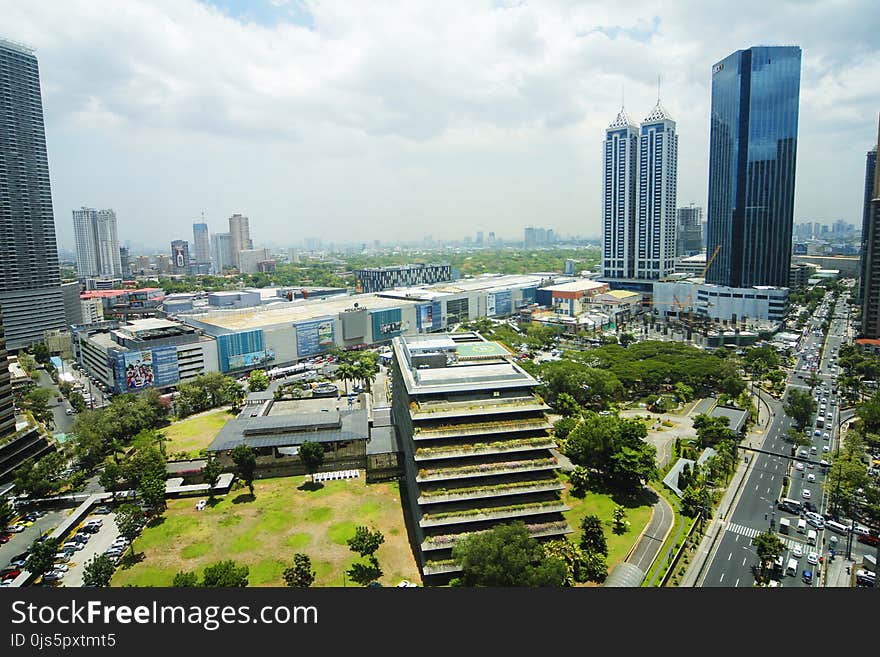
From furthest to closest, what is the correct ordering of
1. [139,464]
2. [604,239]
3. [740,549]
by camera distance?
1. [604,239]
2. [139,464]
3. [740,549]

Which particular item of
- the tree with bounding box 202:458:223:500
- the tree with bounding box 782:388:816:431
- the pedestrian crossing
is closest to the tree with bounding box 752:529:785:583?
the pedestrian crossing

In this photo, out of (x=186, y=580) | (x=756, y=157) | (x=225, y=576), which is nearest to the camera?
(x=225, y=576)

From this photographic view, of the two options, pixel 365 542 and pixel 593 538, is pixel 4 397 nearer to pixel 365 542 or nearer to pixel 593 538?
pixel 365 542

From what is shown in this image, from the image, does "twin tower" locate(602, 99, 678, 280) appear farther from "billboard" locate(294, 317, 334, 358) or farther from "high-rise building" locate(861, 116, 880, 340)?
"billboard" locate(294, 317, 334, 358)

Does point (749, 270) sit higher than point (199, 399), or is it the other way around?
point (749, 270)

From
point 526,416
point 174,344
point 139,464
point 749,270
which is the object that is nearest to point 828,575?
point 526,416

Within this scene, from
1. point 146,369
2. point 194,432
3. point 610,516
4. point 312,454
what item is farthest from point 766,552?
point 146,369

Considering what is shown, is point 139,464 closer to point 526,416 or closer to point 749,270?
point 526,416
